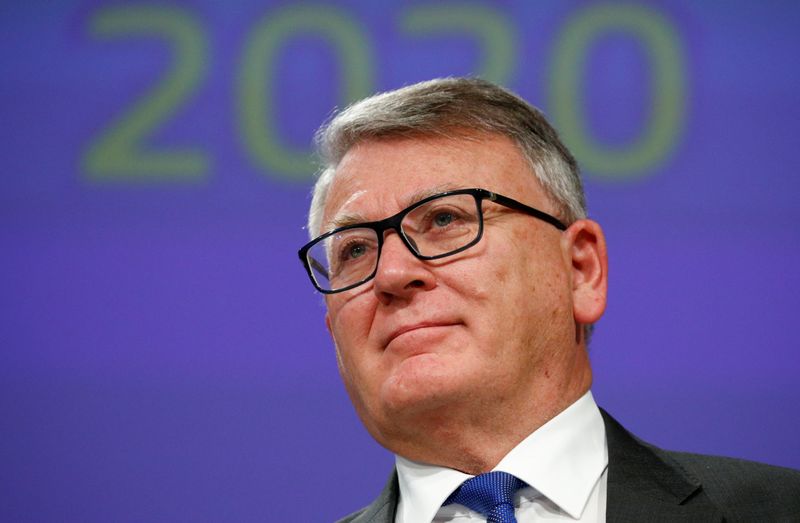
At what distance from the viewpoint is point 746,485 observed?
2025 mm

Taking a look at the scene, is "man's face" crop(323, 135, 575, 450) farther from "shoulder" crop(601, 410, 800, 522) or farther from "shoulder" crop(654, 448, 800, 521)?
"shoulder" crop(654, 448, 800, 521)

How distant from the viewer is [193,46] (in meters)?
3.08

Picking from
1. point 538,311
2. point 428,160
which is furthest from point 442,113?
point 538,311

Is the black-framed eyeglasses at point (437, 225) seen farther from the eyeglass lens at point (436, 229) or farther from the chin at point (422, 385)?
the chin at point (422, 385)

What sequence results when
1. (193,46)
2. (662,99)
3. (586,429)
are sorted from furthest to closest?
(193,46) → (662,99) → (586,429)

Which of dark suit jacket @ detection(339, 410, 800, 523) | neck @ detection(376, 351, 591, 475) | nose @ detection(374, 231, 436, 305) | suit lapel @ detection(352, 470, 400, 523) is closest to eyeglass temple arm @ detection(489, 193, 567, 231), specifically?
nose @ detection(374, 231, 436, 305)

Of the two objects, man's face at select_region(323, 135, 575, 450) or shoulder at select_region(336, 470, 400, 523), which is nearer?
man's face at select_region(323, 135, 575, 450)

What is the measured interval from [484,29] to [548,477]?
1.52 metres

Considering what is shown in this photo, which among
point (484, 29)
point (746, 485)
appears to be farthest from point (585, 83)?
point (746, 485)

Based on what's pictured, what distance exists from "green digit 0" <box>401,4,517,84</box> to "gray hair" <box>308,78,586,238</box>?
25.2 inches

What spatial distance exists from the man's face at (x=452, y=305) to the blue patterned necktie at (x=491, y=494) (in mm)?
134

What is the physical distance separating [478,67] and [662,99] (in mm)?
546

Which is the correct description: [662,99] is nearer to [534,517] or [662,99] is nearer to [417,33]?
[417,33]

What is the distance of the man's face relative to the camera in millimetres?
1961
